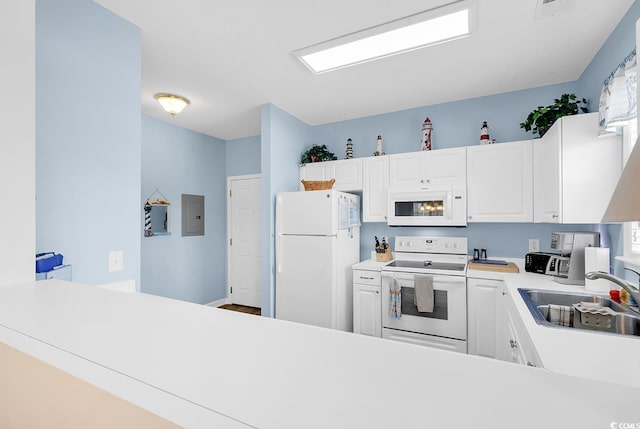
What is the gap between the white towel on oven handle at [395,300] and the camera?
269 cm

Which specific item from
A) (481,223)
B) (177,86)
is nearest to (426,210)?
(481,223)

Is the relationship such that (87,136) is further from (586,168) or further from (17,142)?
(586,168)

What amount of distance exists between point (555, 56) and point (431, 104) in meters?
1.14

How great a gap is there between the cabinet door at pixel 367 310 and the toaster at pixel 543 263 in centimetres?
133

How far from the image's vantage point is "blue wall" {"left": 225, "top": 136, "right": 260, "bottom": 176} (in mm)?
4465

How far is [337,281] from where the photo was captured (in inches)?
115

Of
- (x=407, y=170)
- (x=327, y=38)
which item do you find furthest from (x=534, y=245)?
(x=327, y=38)

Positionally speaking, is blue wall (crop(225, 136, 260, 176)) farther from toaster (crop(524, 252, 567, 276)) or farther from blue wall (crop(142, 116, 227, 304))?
toaster (crop(524, 252, 567, 276))

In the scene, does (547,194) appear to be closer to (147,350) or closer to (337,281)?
(337,281)

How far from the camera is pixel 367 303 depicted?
9.55 feet

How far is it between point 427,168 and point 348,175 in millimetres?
888

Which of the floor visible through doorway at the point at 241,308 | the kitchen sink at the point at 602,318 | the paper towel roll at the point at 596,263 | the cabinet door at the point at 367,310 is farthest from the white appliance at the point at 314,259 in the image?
the paper towel roll at the point at 596,263

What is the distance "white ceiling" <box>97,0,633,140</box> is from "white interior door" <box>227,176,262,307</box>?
137cm

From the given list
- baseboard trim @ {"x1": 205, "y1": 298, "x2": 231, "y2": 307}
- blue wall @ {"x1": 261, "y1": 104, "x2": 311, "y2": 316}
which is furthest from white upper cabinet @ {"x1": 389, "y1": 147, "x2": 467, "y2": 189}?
baseboard trim @ {"x1": 205, "y1": 298, "x2": 231, "y2": 307}
